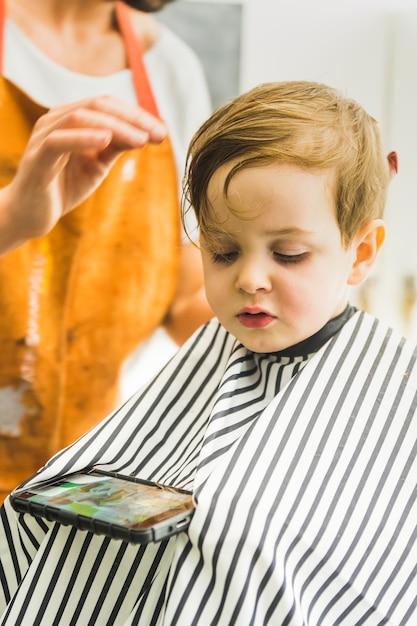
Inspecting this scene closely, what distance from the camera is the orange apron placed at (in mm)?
1573

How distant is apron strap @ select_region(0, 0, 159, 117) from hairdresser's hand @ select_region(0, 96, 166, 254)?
285 millimetres

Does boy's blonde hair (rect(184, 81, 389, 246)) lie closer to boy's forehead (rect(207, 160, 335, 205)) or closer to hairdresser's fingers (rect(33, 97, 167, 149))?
boy's forehead (rect(207, 160, 335, 205))

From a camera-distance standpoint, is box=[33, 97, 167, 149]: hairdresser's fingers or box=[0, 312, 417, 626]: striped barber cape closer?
box=[0, 312, 417, 626]: striped barber cape

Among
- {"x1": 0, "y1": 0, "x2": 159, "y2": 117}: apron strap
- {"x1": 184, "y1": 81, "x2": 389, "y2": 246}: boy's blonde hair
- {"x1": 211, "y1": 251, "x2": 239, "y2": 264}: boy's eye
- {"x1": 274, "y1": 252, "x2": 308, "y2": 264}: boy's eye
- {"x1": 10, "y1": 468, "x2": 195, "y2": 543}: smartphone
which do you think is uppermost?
{"x1": 0, "y1": 0, "x2": 159, "y2": 117}: apron strap

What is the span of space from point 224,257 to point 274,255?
77 mm

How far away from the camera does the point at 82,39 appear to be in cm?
159

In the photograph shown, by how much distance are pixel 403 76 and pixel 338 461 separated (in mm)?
1261

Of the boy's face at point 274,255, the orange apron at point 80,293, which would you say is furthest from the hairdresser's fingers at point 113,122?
the boy's face at point 274,255

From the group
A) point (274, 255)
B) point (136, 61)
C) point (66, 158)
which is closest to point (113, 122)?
point (66, 158)

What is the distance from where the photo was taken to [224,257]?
3.15 ft

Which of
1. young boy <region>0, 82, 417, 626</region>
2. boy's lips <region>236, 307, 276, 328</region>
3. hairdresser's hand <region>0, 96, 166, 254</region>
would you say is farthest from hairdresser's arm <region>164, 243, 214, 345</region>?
boy's lips <region>236, 307, 276, 328</region>

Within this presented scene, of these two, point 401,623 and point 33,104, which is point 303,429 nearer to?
point 401,623

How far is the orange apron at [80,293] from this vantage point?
157 centimetres

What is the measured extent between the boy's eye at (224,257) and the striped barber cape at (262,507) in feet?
0.54
